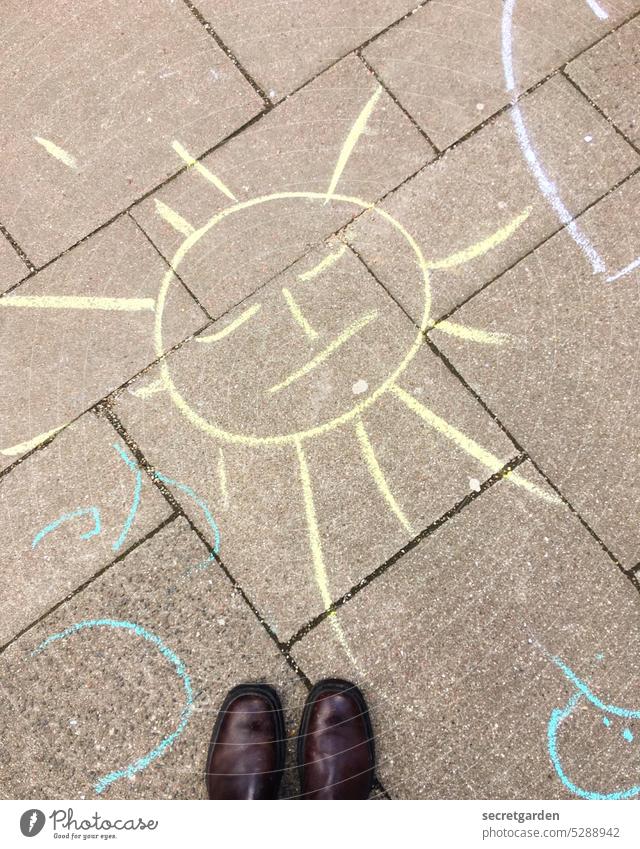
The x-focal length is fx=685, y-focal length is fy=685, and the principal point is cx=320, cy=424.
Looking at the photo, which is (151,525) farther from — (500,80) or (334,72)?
(500,80)

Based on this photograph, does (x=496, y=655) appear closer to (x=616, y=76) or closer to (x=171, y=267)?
(x=171, y=267)

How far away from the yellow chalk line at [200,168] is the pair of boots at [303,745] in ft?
5.96

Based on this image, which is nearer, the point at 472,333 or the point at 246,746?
the point at 246,746

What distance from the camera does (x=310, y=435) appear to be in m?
2.46

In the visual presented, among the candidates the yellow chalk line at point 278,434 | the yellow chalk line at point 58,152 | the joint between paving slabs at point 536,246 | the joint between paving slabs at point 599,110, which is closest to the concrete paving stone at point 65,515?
the yellow chalk line at point 278,434

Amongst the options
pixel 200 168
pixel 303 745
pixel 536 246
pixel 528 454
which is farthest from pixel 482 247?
pixel 303 745

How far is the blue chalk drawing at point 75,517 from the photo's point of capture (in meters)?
2.44

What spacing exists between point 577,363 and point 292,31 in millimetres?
1741

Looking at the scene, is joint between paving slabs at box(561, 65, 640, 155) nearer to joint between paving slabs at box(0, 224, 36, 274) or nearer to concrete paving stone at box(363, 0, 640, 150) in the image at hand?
concrete paving stone at box(363, 0, 640, 150)

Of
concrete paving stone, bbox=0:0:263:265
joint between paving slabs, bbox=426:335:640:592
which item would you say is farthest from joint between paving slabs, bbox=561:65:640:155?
concrete paving stone, bbox=0:0:263:265

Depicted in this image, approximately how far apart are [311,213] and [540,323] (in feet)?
3.12

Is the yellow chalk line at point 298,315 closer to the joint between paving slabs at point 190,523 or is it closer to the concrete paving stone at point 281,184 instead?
the concrete paving stone at point 281,184

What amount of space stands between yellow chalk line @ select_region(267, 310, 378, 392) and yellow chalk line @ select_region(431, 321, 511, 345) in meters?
0.25
